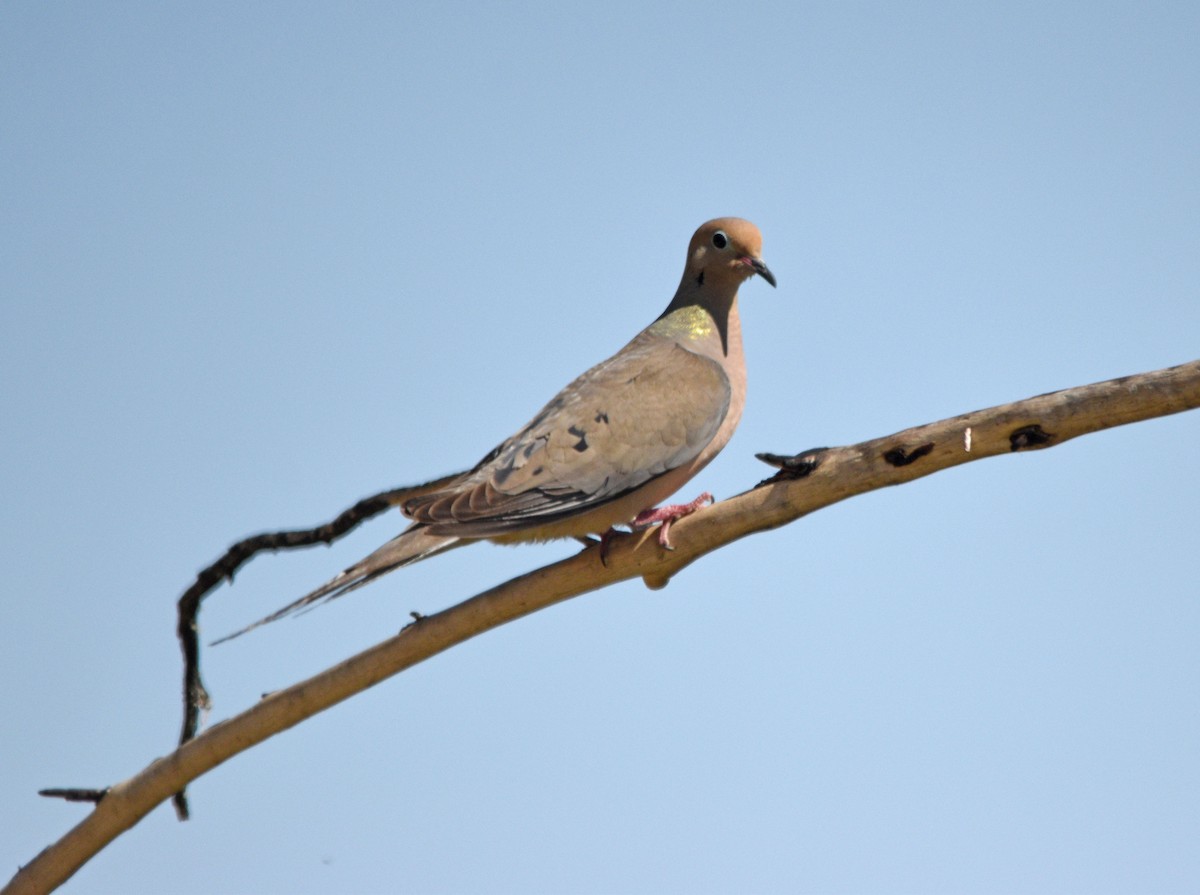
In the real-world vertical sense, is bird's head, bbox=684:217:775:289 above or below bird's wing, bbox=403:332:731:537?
above

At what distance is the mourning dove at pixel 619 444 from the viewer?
3498mm

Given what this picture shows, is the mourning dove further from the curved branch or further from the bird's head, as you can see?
the curved branch

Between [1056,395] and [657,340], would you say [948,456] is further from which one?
[657,340]

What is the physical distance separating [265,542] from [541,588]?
0.97 m

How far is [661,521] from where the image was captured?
3576 mm

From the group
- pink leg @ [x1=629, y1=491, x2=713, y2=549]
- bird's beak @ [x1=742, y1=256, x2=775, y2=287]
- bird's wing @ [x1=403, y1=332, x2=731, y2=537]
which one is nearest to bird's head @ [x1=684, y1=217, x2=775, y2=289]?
bird's beak @ [x1=742, y1=256, x2=775, y2=287]

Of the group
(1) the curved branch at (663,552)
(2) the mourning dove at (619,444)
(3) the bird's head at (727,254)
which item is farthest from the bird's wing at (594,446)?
(3) the bird's head at (727,254)

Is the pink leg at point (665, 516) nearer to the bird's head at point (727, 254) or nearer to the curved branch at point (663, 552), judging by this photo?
the curved branch at point (663, 552)

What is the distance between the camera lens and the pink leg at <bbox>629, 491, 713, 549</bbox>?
3447mm

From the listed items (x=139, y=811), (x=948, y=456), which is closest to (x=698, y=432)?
(x=948, y=456)

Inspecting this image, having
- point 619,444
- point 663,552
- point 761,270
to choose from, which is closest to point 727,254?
point 761,270

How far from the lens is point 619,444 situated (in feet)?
12.5

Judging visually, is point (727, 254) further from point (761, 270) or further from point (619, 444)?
point (619, 444)

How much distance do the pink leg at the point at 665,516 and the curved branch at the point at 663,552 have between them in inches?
1.6
